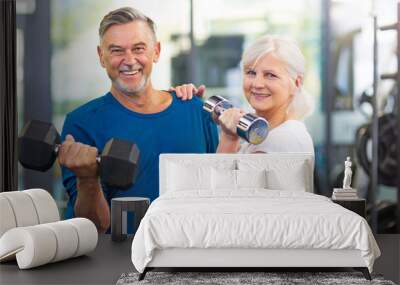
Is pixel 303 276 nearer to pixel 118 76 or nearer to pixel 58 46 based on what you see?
pixel 118 76

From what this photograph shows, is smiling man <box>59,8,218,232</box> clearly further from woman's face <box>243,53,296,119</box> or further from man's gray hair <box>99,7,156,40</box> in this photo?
woman's face <box>243,53,296,119</box>

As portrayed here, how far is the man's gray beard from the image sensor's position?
727 centimetres

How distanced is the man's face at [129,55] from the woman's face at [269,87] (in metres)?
1.03

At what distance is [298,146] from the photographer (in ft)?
23.9

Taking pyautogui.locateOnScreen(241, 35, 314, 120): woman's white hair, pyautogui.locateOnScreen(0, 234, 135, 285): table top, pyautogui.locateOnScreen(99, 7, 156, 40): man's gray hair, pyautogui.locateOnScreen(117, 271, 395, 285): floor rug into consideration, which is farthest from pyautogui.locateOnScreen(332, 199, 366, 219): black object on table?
pyautogui.locateOnScreen(99, 7, 156, 40): man's gray hair

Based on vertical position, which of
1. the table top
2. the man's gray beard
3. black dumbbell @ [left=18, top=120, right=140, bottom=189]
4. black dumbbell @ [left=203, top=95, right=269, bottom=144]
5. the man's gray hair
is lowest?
the table top

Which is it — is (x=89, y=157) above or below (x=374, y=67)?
below

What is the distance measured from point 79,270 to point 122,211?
1364mm

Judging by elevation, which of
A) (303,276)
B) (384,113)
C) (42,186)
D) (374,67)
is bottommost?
(303,276)

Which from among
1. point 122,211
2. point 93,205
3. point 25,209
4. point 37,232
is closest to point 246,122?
point 122,211

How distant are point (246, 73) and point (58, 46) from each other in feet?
6.43

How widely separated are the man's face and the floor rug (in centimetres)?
264

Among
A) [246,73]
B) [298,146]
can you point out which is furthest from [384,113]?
[246,73]

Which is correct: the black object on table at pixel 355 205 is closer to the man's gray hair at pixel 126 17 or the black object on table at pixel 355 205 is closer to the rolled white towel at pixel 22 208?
the man's gray hair at pixel 126 17
